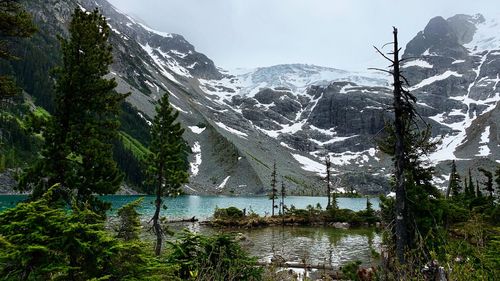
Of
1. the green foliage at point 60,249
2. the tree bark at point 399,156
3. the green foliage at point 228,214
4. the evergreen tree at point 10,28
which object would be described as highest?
the evergreen tree at point 10,28

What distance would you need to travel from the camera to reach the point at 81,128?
21703mm

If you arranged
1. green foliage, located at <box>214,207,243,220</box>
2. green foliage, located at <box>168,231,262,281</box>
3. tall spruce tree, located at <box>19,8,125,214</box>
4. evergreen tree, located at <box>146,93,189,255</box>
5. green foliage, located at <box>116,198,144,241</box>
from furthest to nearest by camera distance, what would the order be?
green foliage, located at <box>214,207,243,220</box> < evergreen tree, located at <box>146,93,189,255</box> < tall spruce tree, located at <box>19,8,125,214</box> < green foliage, located at <box>168,231,262,281</box> < green foliage, located at <box>116,198,144,241</box>

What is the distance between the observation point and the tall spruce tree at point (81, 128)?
20938mm

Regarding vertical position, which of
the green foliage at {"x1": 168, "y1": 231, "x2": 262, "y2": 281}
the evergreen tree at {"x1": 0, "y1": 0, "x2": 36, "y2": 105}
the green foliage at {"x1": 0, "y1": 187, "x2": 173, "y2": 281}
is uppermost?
the evergreen tree at {"x1": 0, "y1": 0, "x2": 36, "y2": 105}

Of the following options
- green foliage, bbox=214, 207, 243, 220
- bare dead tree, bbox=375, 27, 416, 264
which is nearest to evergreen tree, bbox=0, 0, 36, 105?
bare dead tree, bbox=375, 27, 416, 264

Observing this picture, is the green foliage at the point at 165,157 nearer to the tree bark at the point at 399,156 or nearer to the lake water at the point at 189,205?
the lake water at the point at 189,205

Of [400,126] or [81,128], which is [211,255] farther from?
[81,128]

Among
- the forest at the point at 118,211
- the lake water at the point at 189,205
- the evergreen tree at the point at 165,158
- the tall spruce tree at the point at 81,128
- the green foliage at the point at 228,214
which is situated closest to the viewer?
the forest at the point at 118,211

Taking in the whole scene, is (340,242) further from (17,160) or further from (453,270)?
(17,160)

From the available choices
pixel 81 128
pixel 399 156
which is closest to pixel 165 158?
pixel 81 128

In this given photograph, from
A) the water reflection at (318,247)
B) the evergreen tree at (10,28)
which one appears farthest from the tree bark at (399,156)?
the water reflection at (318,247)

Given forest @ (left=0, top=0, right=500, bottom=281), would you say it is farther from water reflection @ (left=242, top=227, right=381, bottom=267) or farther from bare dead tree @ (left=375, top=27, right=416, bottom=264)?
water reflection @ (left=242, top=227, right=381, bottom=267)

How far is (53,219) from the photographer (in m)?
6.04

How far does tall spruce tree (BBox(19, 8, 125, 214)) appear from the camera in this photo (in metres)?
20.9
